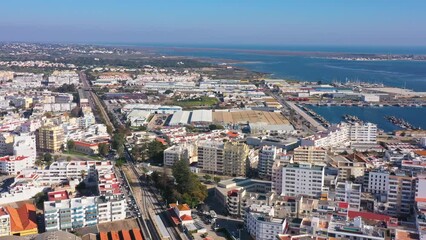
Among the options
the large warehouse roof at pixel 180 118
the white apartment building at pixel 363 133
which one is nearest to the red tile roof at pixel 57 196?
the large warehouse roof at pixel 180 118

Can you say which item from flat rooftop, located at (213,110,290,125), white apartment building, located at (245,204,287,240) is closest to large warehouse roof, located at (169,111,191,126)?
flat rooftop, located at (213,110,290,125)

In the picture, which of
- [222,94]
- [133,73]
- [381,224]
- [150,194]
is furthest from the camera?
[133,73]

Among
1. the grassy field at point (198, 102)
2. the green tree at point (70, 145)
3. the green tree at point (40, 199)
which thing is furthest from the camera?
the grassy field at point (198, 102)

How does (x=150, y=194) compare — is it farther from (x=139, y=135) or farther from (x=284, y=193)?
(x=139, y=135)

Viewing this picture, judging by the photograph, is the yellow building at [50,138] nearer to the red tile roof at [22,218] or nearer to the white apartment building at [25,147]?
the white apartment building at [25,147]

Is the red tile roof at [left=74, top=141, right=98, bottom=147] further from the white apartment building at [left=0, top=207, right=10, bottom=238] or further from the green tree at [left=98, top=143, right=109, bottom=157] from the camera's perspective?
the white apartment building at [left=0, top=207, right=10, bottom=238]

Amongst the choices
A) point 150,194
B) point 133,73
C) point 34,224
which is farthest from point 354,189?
point 133,73
